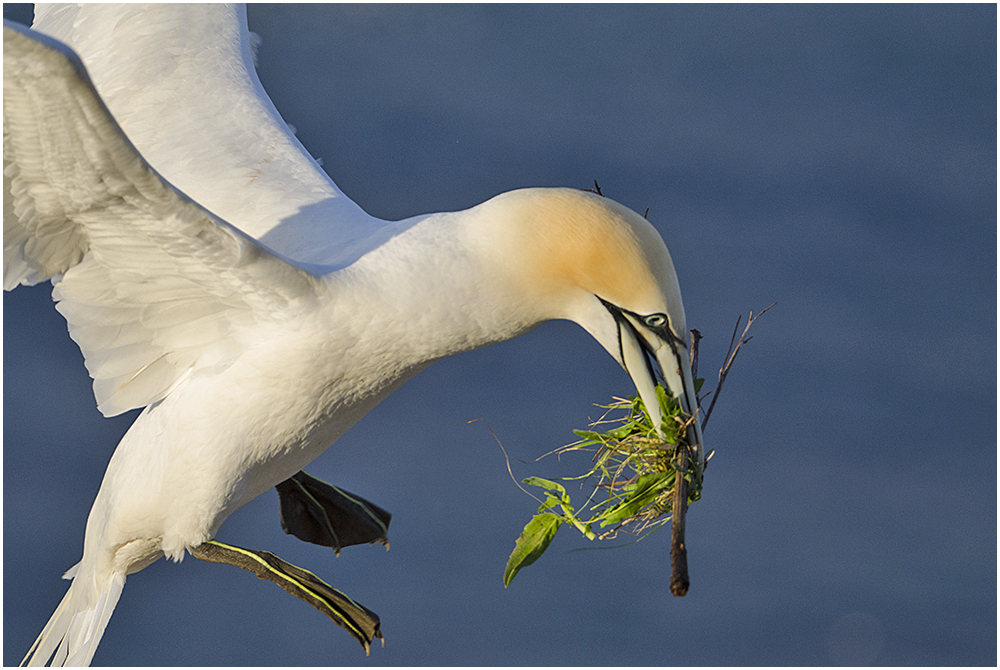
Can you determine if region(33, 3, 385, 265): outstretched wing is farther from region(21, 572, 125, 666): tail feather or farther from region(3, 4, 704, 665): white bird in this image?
region(21, 572, 125, 666): tail feather

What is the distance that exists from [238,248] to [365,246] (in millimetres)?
220

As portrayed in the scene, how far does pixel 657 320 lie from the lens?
1479 millimetres

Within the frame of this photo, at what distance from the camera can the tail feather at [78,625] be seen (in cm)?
195

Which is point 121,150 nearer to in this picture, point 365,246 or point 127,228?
point 127,228

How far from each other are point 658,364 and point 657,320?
0.07 metres

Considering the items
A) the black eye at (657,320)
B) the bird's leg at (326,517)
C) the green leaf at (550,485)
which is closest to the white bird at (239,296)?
the black eye at (657,320)

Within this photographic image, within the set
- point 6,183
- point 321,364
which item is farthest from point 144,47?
point 321,364

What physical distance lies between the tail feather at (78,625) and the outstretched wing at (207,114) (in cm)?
66

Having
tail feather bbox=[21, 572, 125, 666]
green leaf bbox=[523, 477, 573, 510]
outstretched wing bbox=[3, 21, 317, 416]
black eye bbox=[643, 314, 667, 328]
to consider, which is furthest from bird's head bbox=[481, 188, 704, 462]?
tail feather bbox=[21, 572, 125, 666]

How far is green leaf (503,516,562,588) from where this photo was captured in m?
1.54

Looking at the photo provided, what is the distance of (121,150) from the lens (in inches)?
56.7

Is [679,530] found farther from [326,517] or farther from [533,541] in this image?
[326,517]

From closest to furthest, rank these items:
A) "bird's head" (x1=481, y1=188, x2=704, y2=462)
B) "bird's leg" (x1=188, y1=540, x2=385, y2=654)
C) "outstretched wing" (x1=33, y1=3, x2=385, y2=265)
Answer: "bird's head" (x1=481, y1=188, x2=704, y2=462), "bird's leg" (x1=188, y1=540, x2=385, y2=654), "outstretched wing" (x1=33, y1=3, x2=385, y2=265)

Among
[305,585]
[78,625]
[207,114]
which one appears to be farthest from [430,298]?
[78,625]
